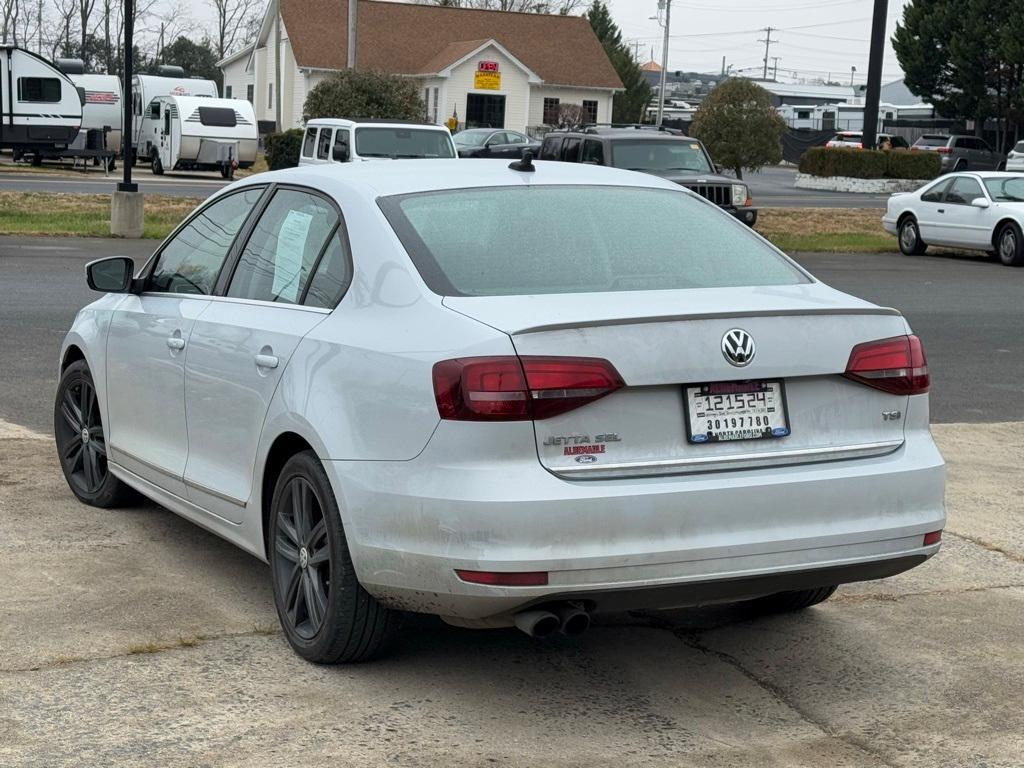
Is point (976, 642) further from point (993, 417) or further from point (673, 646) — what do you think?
point (993, 417)

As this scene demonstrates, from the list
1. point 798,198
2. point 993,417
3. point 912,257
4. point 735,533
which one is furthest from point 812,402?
point 798,198

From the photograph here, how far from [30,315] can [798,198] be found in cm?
3358

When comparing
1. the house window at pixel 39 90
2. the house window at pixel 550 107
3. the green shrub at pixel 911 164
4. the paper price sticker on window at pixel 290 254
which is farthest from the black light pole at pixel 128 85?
the house window at pixel 550 107

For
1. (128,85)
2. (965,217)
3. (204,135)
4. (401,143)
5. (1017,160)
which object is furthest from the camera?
(1017,160)

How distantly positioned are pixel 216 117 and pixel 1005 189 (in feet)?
79.4

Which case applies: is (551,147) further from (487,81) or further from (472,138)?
(487,81)

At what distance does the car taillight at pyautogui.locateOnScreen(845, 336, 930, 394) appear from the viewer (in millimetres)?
4785

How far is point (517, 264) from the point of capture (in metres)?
4.99

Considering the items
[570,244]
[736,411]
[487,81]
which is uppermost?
[487,81]

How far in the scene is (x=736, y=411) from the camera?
459 cm

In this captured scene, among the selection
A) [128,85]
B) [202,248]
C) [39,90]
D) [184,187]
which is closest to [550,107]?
[39,90]

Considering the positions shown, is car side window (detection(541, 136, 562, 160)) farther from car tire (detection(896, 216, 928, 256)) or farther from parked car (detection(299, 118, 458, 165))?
car tire (detection(896, 216, 928, 256))

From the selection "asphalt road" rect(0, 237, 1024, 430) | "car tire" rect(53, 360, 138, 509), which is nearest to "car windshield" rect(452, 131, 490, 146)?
"asphalt road" rect(0, 237, 1024, 430)

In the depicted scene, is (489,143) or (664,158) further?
(489,143)
